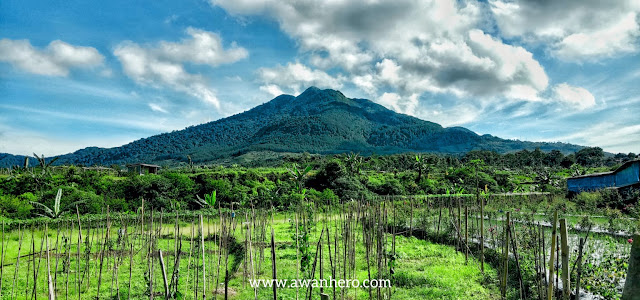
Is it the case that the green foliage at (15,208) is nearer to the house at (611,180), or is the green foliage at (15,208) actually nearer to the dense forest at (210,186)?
the dense forest at (210,186)

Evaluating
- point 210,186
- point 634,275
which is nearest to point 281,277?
point 634,275

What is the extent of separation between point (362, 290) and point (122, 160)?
184 metres

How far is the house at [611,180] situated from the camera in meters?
20.5

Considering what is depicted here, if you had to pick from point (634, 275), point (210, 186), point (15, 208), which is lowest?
point (15, 208)

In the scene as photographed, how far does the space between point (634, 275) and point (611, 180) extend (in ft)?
95.8

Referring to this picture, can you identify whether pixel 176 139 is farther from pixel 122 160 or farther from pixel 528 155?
pixel 528 155

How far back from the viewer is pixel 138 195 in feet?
80.5

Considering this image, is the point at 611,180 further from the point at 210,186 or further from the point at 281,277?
the point at 210,186

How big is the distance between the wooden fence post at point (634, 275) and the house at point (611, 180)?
79.6 feet

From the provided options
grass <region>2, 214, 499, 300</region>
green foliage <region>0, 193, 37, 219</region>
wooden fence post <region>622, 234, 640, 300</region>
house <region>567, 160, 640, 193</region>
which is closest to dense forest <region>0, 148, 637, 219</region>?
green foliage <region>0, 193, 37, 219</region>

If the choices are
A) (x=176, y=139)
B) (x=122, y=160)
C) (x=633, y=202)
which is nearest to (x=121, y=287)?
(x=633, y=202)

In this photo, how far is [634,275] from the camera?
1663mm

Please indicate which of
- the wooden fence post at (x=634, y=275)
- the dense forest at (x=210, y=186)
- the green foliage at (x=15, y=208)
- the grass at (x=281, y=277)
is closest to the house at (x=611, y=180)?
the dense forest at (x=210, y=186)

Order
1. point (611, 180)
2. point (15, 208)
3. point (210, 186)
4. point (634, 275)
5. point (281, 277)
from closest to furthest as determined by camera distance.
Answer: point (634, 275)
point (281, 277)
point (15, 208)
point (611, 180)
point (210, 186)
